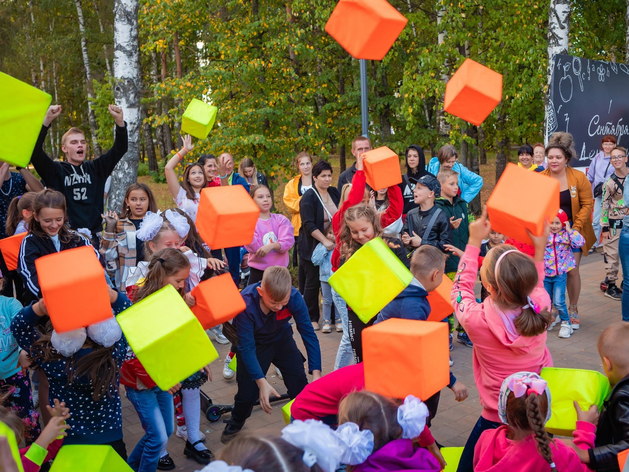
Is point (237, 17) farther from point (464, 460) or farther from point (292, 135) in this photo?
point (464, 460)

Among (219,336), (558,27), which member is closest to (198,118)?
(219,336)

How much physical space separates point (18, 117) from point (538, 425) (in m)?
3.14

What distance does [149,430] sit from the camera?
3.66m

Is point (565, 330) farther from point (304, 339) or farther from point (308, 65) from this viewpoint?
point (308, 65)

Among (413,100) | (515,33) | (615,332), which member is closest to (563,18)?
(515,33)

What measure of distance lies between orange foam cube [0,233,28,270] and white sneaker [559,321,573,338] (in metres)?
5.39

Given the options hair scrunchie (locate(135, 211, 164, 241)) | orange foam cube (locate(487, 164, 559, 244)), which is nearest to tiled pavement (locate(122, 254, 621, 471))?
hair scrunchie (locate(135, 211, 164, 241))

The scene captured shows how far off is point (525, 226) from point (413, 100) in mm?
9332

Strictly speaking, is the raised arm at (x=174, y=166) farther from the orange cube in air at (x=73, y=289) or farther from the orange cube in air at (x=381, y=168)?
the orange cube in air at (x=73, y=289)

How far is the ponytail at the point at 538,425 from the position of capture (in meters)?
2.39

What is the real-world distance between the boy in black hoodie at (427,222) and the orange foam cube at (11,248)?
3.52 metres

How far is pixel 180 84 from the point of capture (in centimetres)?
1112

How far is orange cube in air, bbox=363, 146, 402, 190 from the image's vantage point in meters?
5.21

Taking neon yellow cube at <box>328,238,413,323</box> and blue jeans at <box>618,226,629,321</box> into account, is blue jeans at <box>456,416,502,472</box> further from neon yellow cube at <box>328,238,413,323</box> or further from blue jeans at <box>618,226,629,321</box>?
blue jeans at <box>618,226,629,321</box>
